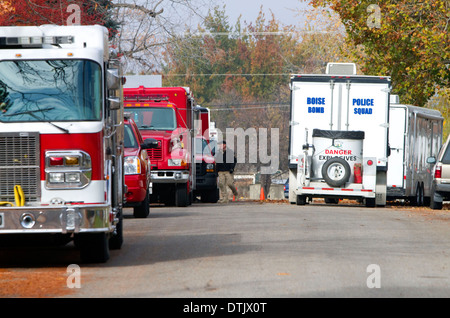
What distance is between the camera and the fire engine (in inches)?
391

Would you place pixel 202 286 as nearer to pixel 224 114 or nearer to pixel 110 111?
pixel 110 111

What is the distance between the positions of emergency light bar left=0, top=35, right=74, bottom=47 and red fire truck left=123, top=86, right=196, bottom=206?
1132cm

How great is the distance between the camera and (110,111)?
11.3 m

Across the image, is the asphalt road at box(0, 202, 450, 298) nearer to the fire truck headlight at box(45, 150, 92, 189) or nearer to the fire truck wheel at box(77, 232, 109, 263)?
the fire truck wheel at box(77, 232, 109, 263)

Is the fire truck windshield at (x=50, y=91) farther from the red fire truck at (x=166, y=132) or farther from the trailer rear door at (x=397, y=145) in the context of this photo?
the trailer rear door at (x=397, y=145)

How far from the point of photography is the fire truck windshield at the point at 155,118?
22.6m

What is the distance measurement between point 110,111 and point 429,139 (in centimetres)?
2182

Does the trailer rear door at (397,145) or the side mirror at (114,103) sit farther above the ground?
the side mirror at (114,103)

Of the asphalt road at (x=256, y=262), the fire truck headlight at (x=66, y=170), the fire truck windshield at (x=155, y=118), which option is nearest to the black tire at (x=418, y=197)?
the fire truck windshield at (x=155, y=118)

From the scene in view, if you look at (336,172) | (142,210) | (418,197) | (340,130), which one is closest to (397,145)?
(418,197)

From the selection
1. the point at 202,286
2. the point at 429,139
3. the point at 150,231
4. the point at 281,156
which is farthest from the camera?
the point at 281,156

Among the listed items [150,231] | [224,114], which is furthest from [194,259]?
[224,114]

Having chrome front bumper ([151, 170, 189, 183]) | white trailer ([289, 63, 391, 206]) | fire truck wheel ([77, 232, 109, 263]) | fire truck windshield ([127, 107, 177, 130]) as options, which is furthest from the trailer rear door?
fire truck wheel ([77, 232, 109, 263])

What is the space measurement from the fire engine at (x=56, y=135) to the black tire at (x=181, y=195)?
1204 centimetres
